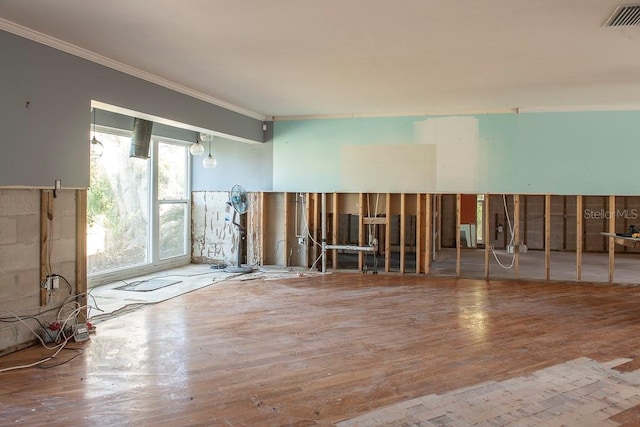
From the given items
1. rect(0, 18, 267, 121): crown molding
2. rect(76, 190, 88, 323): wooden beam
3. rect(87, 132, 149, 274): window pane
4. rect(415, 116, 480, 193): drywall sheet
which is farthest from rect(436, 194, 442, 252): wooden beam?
rect(76, 190, 88, 323): wooden beam

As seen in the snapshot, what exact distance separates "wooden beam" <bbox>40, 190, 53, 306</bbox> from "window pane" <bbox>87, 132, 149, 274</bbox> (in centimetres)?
226

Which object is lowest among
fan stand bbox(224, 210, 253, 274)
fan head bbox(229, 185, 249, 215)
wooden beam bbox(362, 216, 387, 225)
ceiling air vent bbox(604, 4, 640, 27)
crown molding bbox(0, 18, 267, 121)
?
fan stand bbox(224, 210, 253, 274)

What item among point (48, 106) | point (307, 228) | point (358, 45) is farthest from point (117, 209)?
point (358, 45)

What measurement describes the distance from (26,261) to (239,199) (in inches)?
165

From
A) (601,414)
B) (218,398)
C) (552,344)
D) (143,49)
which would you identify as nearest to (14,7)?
(143,49)

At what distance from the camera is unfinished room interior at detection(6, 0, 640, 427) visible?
10.4 feet

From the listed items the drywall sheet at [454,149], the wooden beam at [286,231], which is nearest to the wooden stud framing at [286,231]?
the wooden beam at [286,231]

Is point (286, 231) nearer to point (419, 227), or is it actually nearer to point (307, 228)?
point (307, 228)

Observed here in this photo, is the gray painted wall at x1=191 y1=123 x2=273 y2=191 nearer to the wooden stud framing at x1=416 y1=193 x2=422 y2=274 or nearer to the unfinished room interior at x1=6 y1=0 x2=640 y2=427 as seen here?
the unfinished room interior at x1=6 y1=0 x2=640 y2=427

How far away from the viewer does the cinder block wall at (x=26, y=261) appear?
381 centimetres

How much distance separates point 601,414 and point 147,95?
211 inches

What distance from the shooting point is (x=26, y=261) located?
398cm

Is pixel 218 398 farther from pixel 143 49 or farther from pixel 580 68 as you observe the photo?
pixel 580 68

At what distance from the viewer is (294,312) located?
17.1 feet
